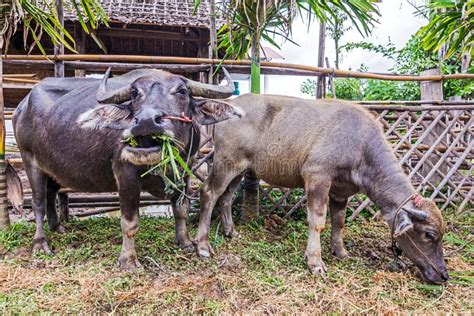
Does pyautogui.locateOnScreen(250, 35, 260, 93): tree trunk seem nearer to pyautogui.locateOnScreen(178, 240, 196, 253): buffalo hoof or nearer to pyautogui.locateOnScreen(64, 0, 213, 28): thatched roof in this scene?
pyautogui.locateOnScreen(178, 240, 196, 253): buffalo hoof

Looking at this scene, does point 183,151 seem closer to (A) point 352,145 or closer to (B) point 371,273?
(A) point 352,145

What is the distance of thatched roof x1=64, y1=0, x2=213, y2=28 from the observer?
713cm

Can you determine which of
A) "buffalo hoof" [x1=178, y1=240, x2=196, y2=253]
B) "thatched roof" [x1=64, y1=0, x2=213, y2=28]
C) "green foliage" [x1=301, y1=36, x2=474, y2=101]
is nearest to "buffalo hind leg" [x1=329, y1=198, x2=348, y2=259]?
"buffalo hoof" [x1=178, y1=240, x2=196, y2=253]

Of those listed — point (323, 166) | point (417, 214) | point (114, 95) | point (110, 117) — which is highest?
point (114, 95)

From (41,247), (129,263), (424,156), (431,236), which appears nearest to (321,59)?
(424,156)

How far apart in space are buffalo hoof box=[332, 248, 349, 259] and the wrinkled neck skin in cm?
53

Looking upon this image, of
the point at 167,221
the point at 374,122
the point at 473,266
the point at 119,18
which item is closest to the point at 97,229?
the point at 167,221

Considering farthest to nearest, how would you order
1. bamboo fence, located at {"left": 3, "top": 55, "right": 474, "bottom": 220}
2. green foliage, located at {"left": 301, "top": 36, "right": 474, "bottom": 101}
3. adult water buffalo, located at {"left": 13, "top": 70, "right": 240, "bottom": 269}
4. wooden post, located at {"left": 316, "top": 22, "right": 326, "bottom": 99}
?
green foliage, located at {"left": 301, "top": 36, "right": 474, "bottom": 101}, wooden post, located at {"left": 316, "top": 22, "right": 326, "bottom": 99}, bamboo fence, located at {"left": 3, "top": 55, "right": 474, "bottom": 220}, adult water buffalo, located at {"left": 13, "top": 70, "right": 240, "bottom": 269}

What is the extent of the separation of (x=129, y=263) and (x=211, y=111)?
137 cm

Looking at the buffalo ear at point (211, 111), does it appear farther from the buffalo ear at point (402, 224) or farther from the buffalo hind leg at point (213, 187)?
the buffalo ear at point (402, 224)

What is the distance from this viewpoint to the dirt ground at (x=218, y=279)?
2.25 meters

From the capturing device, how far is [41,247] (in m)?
3.07

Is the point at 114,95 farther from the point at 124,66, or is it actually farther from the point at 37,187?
the point at 124,66

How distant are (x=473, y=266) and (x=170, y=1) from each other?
7980 millimetres
